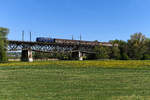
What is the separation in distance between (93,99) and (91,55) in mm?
78121

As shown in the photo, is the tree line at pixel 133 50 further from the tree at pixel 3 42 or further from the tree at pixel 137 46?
A: the tree at pixel 3 42

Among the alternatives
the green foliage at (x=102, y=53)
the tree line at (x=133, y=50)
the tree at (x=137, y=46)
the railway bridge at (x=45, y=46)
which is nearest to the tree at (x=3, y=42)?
the railway bridge at (x=45, y=46)

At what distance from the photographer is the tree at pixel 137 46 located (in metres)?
73.6

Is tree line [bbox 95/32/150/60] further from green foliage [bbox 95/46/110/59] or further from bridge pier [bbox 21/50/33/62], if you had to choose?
bridge pier [bbox 21/50/33/62]

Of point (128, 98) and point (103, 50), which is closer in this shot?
point (128, 98)

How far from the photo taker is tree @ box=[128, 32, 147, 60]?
7362 cm

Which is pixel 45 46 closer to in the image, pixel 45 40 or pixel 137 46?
pixel 45 40

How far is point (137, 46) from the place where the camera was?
74.5 m

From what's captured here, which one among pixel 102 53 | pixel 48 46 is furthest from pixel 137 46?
pixel 48 46

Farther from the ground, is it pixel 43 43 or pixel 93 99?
pixel 43 43

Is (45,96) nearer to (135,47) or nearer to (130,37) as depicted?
(135,47)

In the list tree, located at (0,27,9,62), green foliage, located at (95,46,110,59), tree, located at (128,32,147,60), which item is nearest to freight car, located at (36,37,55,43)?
tree, located at (0,27,9,62)

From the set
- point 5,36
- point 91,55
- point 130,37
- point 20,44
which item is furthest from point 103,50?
point 5,36

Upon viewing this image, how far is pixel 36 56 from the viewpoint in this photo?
92500 millimetres
